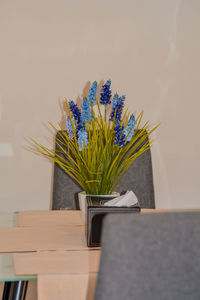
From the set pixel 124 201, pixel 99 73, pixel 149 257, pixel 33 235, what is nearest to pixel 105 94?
pixel 124 201

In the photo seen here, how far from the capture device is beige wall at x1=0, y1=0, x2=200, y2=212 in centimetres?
268

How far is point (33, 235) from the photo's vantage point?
1.25 m

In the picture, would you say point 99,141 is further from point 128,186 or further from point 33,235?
point 128,186

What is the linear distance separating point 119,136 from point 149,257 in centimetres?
62

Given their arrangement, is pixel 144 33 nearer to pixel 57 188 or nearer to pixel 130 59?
pixel 130 59

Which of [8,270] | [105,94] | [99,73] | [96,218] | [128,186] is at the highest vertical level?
[99,73]

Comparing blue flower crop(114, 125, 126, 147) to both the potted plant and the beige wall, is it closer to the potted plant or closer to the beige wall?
the potted plant

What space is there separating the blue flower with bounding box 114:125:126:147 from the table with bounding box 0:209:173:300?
0.33 meters

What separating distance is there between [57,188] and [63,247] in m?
0.71

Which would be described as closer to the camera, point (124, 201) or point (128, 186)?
point (124, 201)

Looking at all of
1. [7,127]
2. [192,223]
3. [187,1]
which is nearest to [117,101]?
[192,223]

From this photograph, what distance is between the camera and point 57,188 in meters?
1.82

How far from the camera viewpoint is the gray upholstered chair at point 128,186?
181cm

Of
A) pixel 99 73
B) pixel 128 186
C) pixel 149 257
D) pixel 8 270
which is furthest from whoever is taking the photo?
pixel 99 73
